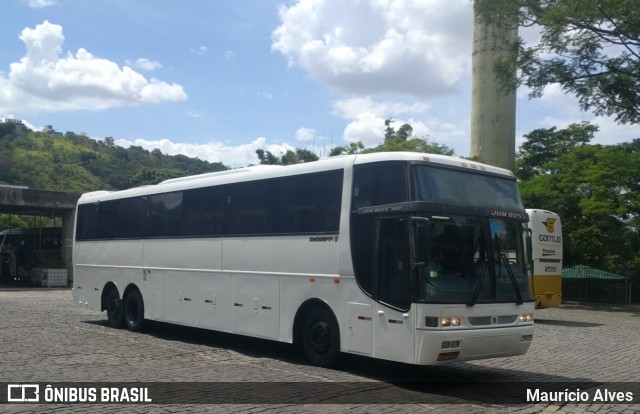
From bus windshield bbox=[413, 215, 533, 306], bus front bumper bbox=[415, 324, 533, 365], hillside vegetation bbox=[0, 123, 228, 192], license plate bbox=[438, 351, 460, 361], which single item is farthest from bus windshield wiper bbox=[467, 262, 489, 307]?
hillside vegetation bbox=[0, 123, 228, 192]

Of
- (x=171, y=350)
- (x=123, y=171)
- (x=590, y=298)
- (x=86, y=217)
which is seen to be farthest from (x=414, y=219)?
(x=123, y=171)

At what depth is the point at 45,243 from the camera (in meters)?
40.7

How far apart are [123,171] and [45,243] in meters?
45.0

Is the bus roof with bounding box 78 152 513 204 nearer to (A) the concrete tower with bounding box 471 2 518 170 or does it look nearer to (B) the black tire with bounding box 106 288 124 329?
(B) the black tire with bounding box 106 288 124 329

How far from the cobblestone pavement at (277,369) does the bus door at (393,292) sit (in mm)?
611

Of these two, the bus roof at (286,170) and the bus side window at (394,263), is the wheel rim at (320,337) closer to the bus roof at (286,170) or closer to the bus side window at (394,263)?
the bus side window at (394,263)

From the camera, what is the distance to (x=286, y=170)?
39.8ft

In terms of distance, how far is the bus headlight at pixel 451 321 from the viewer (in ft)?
30.3

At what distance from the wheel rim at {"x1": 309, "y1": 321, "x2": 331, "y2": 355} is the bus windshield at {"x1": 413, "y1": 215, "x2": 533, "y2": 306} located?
2.26m

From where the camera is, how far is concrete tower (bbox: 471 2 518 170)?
37.9 m

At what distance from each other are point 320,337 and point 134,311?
6763mm

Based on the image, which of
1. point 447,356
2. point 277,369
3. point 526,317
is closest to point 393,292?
point 447,356

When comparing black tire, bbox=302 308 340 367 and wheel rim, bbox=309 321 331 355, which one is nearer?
black tire, bbox=302 308 340 367

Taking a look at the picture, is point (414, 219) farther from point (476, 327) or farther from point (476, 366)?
point (476, 366)
